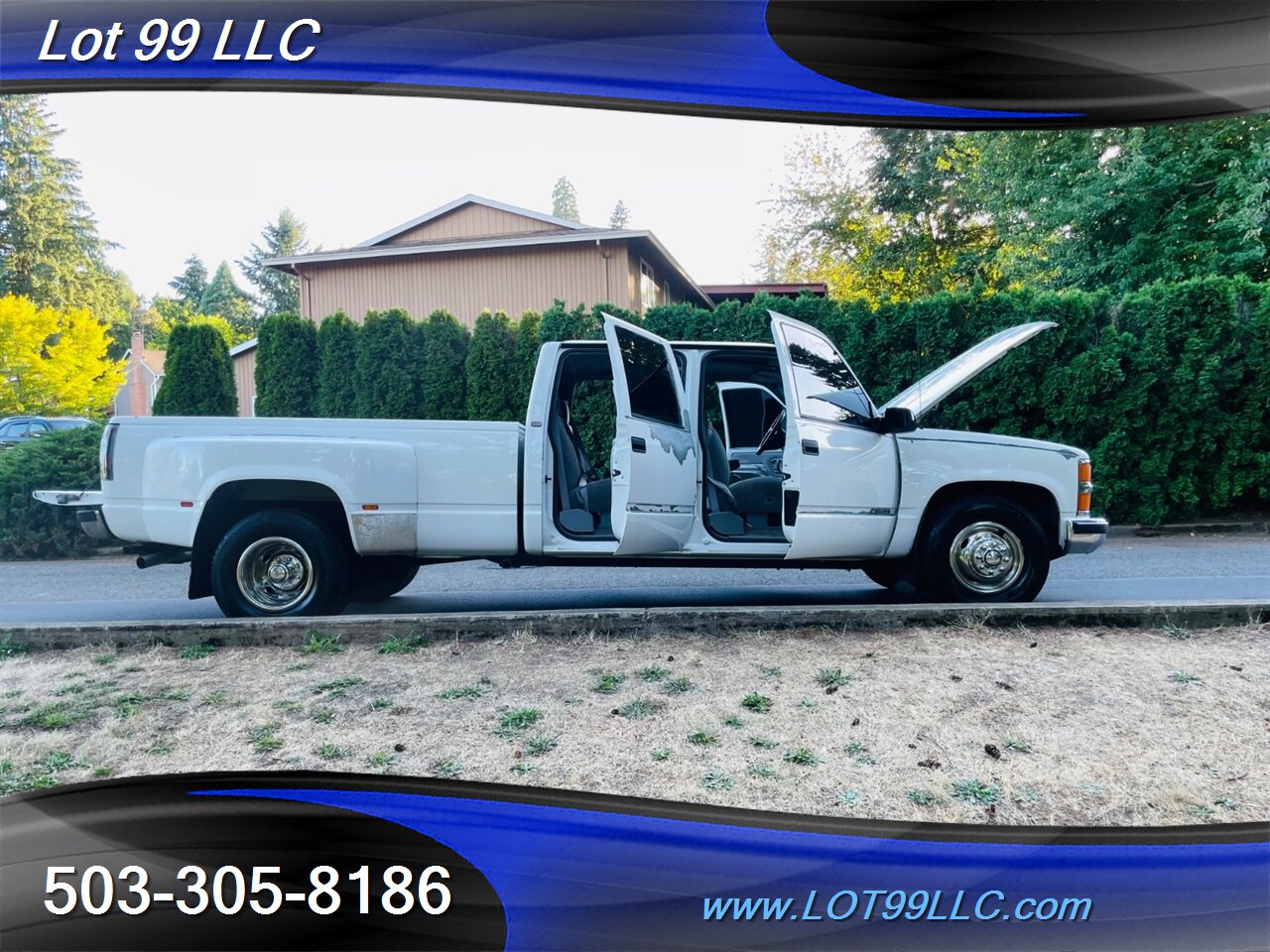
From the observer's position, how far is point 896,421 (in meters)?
3.74

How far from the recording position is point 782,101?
155 cm

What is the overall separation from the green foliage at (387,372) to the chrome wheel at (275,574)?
1.74 m

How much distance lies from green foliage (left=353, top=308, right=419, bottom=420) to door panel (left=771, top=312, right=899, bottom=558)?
3086 millimetres

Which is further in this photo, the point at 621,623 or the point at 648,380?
the point at 648,380

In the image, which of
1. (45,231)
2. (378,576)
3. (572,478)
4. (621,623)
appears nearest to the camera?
(45,231)

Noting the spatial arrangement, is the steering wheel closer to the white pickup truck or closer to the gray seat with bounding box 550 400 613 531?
the white pickup truck

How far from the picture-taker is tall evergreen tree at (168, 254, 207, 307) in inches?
85.4

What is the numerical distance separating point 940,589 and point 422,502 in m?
2.97

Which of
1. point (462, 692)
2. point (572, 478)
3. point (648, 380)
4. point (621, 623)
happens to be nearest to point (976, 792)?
point (462, 692)

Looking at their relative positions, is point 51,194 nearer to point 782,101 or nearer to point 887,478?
point 782,101

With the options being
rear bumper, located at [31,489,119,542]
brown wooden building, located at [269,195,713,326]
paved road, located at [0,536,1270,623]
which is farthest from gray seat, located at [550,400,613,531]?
rear bumper, located at [31,489,119,542]

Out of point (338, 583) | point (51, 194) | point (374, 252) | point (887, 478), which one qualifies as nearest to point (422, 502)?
point (338, 583)

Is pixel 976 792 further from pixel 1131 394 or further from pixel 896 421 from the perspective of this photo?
pixel 1131 394

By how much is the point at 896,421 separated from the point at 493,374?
11.0ft
